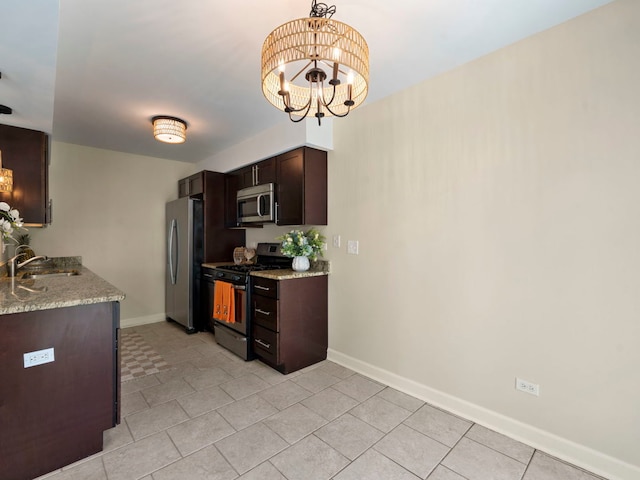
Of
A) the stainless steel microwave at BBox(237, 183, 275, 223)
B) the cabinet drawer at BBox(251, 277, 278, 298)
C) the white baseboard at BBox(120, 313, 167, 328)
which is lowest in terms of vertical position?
the white baseboard at BBox(120, 313, 167, 328)

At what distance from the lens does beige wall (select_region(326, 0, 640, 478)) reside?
5.27ft

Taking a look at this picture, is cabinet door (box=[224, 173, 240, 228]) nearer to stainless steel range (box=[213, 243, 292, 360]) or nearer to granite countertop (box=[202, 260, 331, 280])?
stainless steel range (box=[213, 243, 292, 360])

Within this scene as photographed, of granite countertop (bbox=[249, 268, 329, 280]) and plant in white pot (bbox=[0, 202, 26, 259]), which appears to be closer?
plant in white pot (bbox=[0, 202, 26, 259])

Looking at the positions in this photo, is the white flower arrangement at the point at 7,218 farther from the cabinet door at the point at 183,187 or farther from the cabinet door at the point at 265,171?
the cabinet door at the point at 183,187

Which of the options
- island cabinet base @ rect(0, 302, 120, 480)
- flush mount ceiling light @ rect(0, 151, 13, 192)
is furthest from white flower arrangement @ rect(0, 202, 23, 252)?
island cabinet base @ rect(0, 302, 120, 480)

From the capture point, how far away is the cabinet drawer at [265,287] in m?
2.82

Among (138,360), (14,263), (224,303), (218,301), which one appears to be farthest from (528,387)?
(14,263)

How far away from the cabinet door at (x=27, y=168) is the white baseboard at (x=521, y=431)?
137 inches

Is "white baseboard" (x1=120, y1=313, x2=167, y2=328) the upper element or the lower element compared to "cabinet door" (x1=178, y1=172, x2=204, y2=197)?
lower

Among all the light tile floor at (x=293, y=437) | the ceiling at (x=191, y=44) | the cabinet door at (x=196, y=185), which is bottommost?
the light tile floor at (x=293, y=437)

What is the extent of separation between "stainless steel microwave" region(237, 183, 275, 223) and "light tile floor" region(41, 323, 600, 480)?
1.71 meters

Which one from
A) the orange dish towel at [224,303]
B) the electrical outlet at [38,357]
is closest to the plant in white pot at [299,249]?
the orange dish towel at [224,303]

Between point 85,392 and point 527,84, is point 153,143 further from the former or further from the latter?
point 527,84

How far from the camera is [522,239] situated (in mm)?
1922
